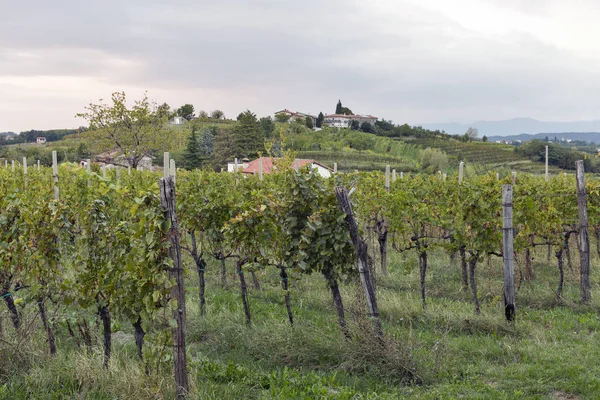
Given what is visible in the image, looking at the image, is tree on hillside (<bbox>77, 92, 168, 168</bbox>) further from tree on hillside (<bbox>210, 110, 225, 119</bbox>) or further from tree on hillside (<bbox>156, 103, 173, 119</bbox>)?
tree on hillside (<bbox>210, 110, 225, 119</bbox>)

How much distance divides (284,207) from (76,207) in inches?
95.0

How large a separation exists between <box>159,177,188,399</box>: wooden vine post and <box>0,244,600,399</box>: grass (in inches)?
4.4

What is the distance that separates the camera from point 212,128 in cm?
7419

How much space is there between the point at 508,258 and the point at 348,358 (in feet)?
9.67

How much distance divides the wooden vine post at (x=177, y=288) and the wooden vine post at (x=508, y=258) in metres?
4.36

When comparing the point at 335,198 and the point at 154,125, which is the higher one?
the point at 154,125

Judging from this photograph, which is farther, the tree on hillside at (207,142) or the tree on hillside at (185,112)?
the tree on hillside at (185,112)

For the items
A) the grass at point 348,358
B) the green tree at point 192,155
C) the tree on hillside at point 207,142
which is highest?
the tree on hillside at point 207,142

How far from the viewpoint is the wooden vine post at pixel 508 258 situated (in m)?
6.64

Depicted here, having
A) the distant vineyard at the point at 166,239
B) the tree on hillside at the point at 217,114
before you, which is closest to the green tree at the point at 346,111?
the tree on hillside at the point at 217,114

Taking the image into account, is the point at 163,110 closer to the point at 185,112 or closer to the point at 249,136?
the point at 249,136

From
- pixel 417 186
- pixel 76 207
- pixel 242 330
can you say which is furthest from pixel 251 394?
pixel 417 186

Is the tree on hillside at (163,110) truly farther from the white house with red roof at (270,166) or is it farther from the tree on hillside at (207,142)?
the tree on hillside at (207,142)

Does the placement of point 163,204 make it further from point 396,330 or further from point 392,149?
point 392,149
